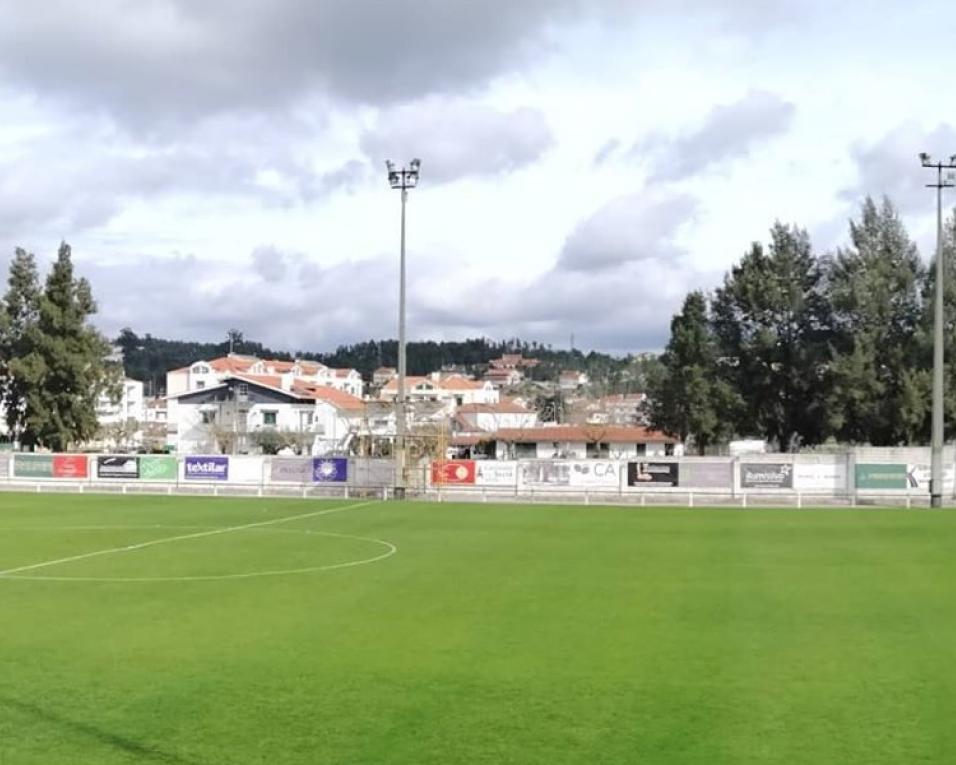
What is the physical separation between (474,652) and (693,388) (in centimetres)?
5769

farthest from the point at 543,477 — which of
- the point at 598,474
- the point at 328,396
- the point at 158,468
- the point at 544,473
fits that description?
the point at 328,396

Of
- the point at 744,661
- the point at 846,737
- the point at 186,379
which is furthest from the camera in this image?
the point at 186,379

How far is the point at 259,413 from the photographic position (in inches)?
4444

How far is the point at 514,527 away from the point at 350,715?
2274 cm

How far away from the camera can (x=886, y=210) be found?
214 feet

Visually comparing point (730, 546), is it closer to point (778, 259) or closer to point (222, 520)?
point (222, 520)

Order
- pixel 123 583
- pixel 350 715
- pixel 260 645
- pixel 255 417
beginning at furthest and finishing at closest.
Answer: pixel 255 417
pixel 123 583
pixel 260 645
pixel 350 715

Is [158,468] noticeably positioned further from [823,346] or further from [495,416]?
[495,416]

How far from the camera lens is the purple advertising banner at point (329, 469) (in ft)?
162

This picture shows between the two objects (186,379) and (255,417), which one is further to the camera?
(186,379)

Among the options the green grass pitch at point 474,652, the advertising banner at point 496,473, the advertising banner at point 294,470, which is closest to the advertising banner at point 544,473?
the advertising banner at point 496,473

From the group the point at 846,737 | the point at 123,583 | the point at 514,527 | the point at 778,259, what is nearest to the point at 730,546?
the point at 514,527

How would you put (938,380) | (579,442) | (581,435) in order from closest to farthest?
1. (938,380)
2. (581,435)
3. (579,442)

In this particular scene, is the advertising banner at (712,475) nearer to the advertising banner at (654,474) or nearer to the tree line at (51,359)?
the advertising banner at (654,474)
